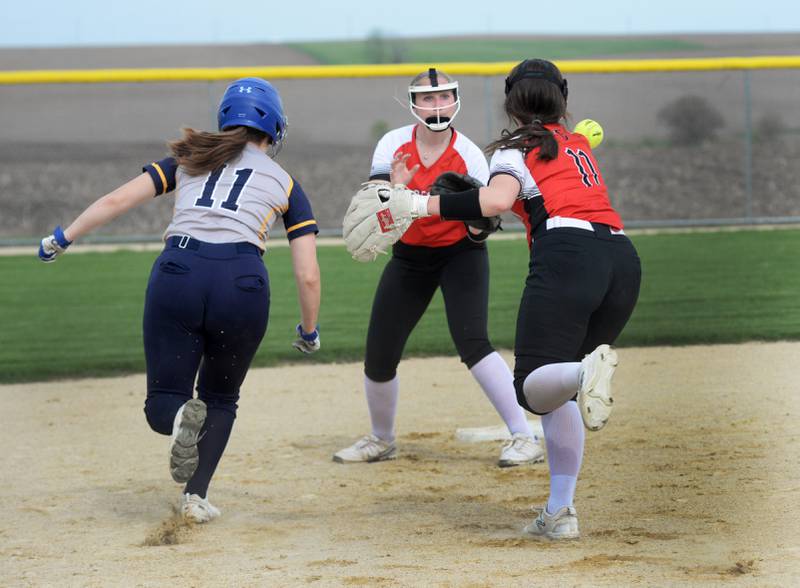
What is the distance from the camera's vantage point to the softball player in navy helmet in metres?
4.14

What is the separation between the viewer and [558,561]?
3.73m

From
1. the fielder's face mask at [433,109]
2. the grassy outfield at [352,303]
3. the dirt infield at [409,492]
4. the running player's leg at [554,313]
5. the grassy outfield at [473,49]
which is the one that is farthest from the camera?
the grassy outfield at [473,49]

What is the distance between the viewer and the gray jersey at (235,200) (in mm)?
4219

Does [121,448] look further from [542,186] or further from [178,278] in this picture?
[542,186]

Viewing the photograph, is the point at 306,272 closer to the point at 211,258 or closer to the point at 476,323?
the point at 211,258

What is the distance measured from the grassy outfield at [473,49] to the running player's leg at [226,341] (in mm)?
32066

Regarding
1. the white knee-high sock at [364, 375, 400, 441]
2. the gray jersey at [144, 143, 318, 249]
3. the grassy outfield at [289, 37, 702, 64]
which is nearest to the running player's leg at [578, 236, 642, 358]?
the gray jersey at [144, 143, 318, 249]

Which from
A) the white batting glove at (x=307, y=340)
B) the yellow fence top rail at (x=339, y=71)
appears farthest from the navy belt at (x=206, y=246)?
the yellow fence top rail at (x=339, y=71)

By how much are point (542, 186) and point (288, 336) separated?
5.32 meters

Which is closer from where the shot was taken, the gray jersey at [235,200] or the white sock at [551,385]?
the white sock at [551,385]

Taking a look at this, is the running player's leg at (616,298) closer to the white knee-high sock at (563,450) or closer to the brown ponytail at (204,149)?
the white knee-high sock at (563,450)

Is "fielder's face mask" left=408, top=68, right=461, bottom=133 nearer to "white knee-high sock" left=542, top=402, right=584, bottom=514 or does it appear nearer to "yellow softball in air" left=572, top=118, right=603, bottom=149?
"yellow softball in air" left=572, top=118, right=603, bottom=149

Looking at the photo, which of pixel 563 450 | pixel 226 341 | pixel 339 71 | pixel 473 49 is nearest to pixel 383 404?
pixel 226 341

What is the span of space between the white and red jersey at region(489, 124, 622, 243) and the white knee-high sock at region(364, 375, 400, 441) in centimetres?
177
